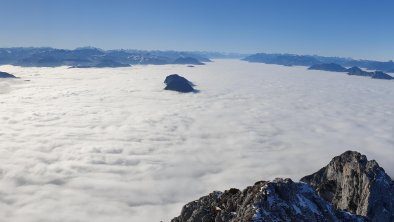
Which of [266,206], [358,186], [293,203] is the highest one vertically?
[266,206]

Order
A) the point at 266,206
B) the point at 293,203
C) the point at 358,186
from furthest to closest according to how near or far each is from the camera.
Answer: the point at 358,186 → the point at 293,203 → the point at 266,206

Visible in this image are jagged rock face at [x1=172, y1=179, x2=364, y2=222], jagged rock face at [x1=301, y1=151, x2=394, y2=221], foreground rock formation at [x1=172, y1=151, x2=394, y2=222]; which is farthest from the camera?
jagged rock face at [x1=301, y1=151, x2=394, y2=221]

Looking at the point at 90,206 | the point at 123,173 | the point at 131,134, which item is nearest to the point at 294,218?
the point at 90,206

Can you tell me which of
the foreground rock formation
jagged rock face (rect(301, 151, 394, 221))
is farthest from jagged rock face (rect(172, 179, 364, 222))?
jagged rock face (rect(301, 151, 394, 221))

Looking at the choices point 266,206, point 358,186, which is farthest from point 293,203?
point 358,186

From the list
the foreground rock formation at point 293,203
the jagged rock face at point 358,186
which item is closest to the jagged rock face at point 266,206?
the foreground rock formation at point 293,203

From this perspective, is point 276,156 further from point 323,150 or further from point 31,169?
point 31,169

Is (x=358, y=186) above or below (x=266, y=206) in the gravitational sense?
below

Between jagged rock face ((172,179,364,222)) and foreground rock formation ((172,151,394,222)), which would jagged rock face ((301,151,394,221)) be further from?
jagged rock face ((172,179,364,222))

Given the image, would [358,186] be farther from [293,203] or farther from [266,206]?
[266,206]
